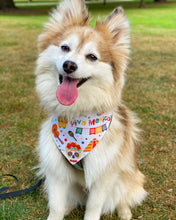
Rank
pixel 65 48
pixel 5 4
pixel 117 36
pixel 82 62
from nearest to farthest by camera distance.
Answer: pixel 82 62 → pixel 65 48 → pixel 117 36 → pixel 5 4

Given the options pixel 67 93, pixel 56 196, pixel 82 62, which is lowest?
pixel 56 196

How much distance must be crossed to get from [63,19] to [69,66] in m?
0.64

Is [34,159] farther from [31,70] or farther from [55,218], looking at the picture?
[31,70]

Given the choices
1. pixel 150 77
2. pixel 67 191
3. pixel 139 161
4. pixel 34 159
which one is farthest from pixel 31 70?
pixel 67 191

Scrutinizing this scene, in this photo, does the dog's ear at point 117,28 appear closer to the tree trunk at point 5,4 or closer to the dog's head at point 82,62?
the dog's head at point 82,62

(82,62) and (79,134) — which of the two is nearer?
(82,62)

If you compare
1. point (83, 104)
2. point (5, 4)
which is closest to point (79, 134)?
point (83, 104)

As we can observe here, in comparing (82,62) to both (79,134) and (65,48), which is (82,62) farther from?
(79,134)

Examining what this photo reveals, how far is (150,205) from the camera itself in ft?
8.95

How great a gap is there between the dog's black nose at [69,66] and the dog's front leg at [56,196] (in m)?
1.00

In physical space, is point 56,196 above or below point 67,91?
below

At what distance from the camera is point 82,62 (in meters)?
2.12

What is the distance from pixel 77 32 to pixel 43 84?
1.82 feet

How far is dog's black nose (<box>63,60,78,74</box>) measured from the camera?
6.59 ft
